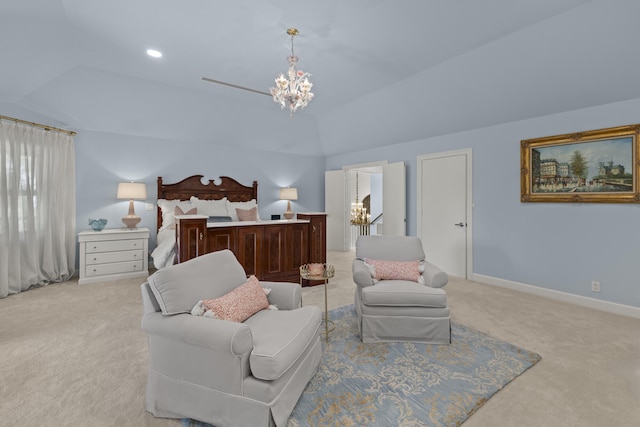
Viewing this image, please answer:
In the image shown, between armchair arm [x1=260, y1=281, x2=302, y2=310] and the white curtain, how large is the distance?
3976 millimetres

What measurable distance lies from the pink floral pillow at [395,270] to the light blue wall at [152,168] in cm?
431

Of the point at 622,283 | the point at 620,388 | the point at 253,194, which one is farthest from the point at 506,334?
the point at 253,194

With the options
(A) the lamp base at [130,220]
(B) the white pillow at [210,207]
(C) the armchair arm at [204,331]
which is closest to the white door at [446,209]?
(B) the white pillow at [210,207]

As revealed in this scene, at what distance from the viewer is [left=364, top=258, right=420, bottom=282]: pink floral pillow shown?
2.96m

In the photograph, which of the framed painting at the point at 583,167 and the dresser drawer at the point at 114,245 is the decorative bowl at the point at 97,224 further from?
the framed painting at the point at 583,167

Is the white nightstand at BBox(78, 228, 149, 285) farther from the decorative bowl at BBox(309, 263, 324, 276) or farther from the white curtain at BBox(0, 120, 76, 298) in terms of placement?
the decorative bowl at BBox(309, 263, 324, 276)

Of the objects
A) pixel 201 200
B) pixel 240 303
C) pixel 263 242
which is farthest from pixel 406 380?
pixel 201 200

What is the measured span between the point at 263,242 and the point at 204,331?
2.55 m

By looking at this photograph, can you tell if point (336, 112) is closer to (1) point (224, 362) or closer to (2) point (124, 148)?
(2) point (124, 148)

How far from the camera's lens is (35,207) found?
14.0 ft

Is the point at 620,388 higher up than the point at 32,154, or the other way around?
the point at 32,154

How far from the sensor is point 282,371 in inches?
61.9

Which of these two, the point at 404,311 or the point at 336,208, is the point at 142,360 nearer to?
the point at 404,311

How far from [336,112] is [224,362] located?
207 inches
